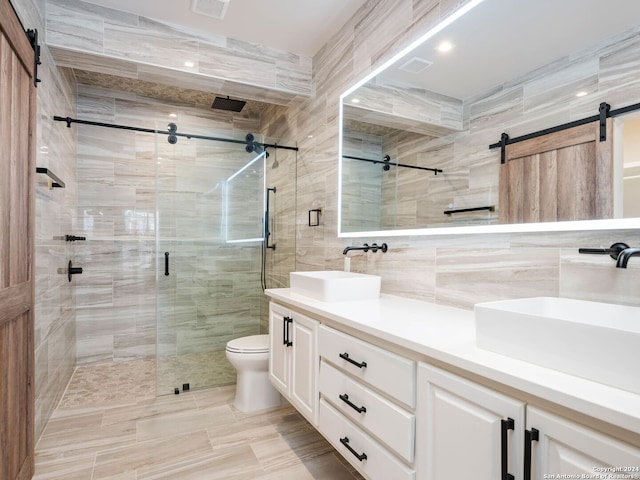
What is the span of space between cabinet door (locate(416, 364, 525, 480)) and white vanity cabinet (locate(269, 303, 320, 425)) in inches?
29.8

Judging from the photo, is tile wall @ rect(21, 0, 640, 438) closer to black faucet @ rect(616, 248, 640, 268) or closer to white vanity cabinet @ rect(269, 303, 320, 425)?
black faucet @ rect(616, 248, 640, 268)

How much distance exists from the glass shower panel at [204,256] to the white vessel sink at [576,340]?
2.38 m

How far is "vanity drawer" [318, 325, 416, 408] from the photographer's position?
120 cm

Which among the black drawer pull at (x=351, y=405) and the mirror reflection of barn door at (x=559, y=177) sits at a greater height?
the mirror reflection of barn door at (x=559, y=177)

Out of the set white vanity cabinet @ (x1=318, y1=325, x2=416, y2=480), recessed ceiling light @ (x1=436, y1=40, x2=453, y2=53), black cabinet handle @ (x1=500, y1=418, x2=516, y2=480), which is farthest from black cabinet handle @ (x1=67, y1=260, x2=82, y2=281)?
black cabinet handle @ (x1=500, y1=418, x2=516, y2=480)

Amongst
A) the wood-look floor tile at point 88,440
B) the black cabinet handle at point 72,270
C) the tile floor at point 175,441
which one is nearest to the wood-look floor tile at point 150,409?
the tile floor at point 175,441

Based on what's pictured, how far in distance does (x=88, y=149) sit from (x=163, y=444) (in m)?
2.77

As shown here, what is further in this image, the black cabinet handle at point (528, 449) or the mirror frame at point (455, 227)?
the mirror frame at point (455, 227)

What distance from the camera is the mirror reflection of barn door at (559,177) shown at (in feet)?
3.97

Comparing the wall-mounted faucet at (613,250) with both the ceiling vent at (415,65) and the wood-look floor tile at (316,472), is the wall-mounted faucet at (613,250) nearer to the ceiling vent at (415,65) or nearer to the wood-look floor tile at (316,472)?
the ceiling vent at (415,65)

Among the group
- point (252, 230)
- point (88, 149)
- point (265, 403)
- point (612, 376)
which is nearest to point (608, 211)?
point (612, 376)

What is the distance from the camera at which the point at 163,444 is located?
213 cm

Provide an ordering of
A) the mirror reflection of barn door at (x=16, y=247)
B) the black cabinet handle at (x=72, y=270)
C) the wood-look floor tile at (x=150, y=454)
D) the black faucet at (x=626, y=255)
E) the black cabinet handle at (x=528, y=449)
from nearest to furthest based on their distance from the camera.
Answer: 1. the black cabinet handle at (x=528, y=449)
2. the black faucet at (x=626, y=255)
3. the mirror reflection of barn door at (x=16, y=247)
4. the wood-look floor tile at (x=150, y=454)
5. the black cabinet handle at (x=72, y=270)

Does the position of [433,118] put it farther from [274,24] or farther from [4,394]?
[4,394]
